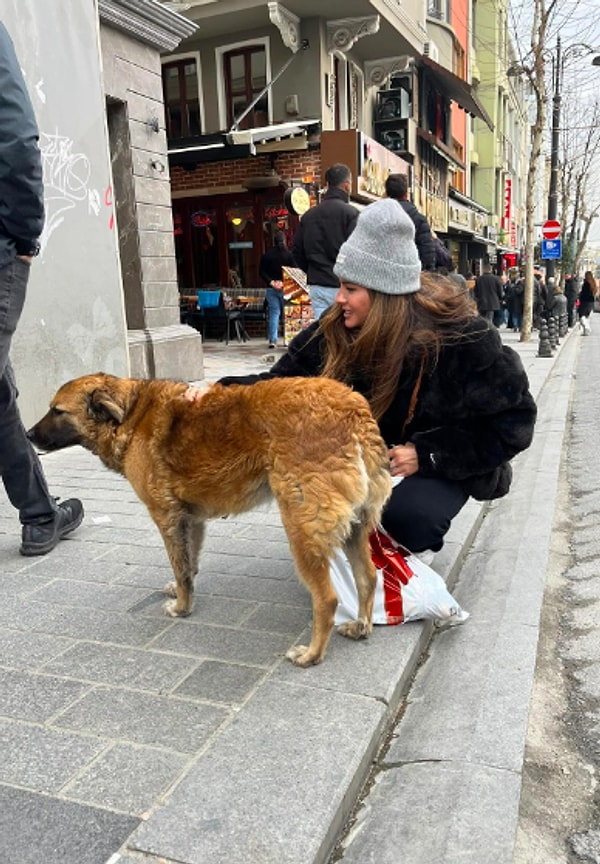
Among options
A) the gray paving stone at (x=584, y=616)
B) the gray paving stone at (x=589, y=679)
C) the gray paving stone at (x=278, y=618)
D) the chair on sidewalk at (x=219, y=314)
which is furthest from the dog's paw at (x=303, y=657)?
the chair on sidewalk at (x=219, y=314)

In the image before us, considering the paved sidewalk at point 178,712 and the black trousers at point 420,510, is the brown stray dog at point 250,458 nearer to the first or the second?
the paved sidewalk at point 178,712

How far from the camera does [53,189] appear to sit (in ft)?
21.4

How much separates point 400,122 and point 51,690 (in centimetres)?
1988

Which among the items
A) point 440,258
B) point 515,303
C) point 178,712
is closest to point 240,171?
point 440,258

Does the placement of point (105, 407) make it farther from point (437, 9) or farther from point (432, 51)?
point (437, 9)

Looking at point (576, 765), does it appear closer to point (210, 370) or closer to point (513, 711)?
point (513, 711)

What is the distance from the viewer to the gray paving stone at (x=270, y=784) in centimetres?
182

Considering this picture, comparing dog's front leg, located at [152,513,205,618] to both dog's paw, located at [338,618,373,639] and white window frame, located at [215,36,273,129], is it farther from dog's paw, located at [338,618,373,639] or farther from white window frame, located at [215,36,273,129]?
white window frame, located at [215,36,273,129]

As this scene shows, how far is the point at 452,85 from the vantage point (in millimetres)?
22578

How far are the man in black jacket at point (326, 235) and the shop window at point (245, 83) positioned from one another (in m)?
9.51

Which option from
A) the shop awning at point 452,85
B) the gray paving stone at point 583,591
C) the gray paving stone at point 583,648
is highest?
the shop awning at point 452,85

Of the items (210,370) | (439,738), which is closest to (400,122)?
(210,370)

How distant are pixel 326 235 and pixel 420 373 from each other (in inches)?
172

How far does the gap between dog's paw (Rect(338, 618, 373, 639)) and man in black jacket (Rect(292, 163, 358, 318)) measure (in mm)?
4598
